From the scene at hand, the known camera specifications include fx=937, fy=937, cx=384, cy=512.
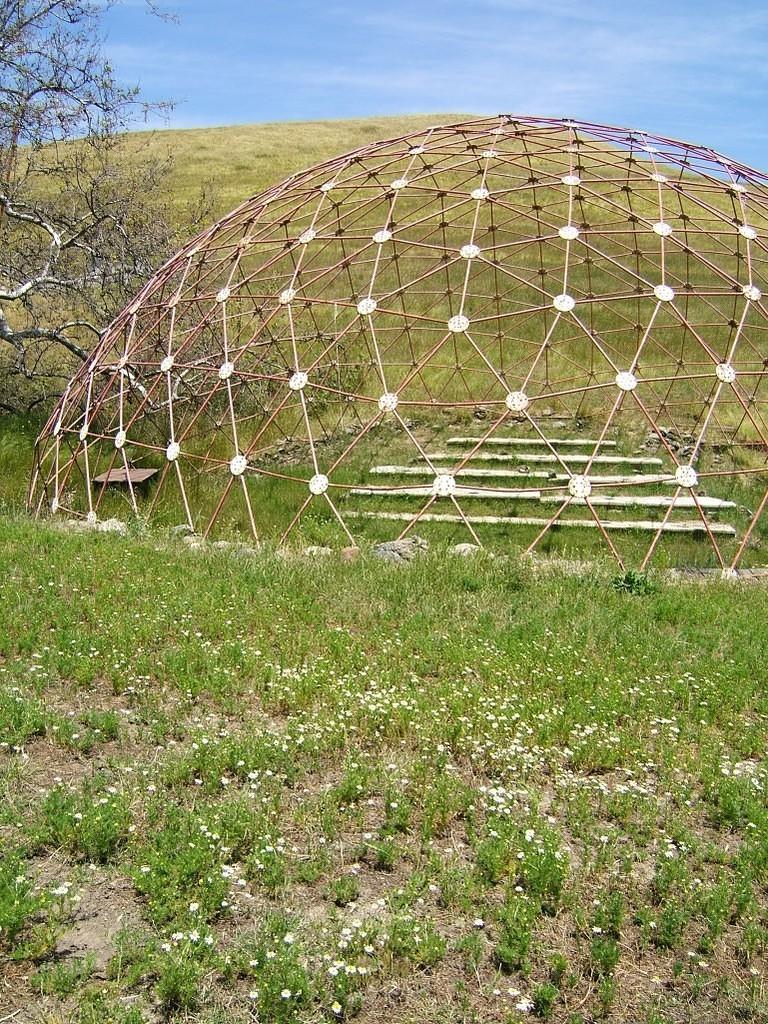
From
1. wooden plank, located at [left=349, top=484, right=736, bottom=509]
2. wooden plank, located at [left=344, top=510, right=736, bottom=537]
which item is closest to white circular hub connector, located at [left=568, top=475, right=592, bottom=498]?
wooden plank, located at [left=344, top=510, right=736, bottom=537]

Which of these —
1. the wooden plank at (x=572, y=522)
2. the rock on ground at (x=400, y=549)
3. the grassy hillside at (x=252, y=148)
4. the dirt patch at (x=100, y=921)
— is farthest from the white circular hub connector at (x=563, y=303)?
the grassy hillside at (x=252, y=148)

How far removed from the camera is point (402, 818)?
16.6 feet

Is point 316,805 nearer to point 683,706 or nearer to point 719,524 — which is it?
point 683,706

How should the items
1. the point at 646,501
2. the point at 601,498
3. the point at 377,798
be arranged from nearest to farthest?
1. the point at 377,798
2. the point at 646,501
3. the point at 601,498

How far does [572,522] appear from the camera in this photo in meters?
11.5

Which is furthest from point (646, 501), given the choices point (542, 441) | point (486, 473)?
point (542, 441)

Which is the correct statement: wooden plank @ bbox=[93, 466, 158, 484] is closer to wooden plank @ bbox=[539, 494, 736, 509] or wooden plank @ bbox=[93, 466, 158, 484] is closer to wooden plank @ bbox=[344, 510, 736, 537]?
wooden plank @ bbox=[344, 510, 736, 537]

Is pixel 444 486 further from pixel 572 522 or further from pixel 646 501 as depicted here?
pixel 646 501

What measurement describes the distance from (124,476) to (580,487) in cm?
676

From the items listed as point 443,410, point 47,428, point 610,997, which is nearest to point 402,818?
point 610,997

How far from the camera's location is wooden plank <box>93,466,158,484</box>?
13359mm

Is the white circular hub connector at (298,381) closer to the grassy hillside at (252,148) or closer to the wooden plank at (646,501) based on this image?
the wooden plank at (646,501)

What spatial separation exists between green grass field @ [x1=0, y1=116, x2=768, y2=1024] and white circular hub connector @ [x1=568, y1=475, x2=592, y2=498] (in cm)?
162

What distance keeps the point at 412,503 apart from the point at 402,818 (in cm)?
847
